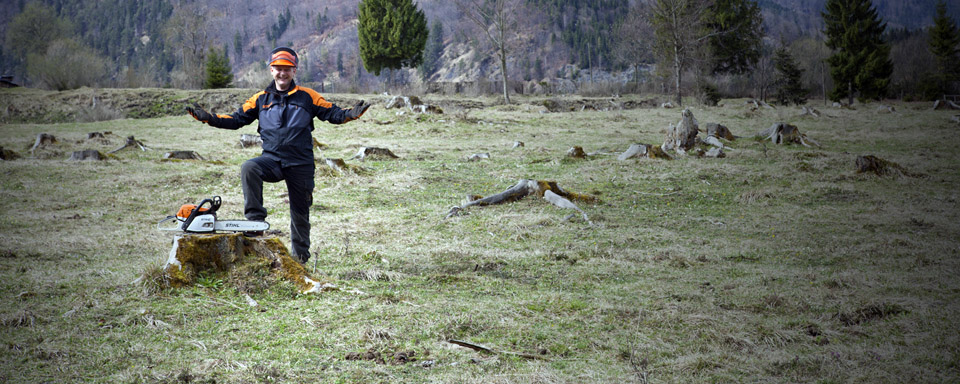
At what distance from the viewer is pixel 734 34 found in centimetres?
4522

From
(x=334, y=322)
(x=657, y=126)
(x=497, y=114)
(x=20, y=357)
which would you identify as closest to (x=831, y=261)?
(x=334, y=322)

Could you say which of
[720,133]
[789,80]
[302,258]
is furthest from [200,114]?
[789,80]

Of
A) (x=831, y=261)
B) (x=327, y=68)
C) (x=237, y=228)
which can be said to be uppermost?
(x=327, y=68)

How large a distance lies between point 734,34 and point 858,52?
8413mm

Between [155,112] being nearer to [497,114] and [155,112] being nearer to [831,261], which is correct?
[497,114]

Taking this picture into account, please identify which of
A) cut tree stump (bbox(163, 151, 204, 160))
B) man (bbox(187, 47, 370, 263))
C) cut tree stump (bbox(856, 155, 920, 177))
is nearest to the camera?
man (bbox(187, 47, 370, 263))

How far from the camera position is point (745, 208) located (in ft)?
31.0

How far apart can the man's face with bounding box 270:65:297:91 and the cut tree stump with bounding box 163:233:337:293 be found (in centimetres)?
135

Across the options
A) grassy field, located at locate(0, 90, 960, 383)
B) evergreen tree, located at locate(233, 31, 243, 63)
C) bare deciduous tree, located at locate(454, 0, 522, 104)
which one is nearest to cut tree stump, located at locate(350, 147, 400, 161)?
grassy field, located at locate(0, 90, 960, 383)

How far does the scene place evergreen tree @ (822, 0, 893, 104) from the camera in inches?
1580

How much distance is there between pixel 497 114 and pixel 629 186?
16.2 metres

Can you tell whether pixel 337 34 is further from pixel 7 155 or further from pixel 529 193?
pixel 529 193

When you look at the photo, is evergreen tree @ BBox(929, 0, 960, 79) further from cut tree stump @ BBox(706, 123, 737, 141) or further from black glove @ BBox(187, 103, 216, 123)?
black glove @ BBox(187, 103, 216, 123)

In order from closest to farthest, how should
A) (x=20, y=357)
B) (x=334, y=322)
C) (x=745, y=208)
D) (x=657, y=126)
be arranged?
1. (x=20, y=357)
2. (x=334, y=322)
3. (x=745, y=208)
4. (x=657, y=126)
